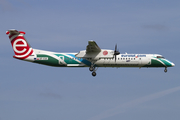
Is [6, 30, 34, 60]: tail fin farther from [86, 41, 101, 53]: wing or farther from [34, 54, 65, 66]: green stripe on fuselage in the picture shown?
[86, 41, 101, 53]: wing

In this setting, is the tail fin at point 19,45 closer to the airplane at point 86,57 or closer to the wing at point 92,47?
the airplane at point 86,57

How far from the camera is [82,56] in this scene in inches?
1895

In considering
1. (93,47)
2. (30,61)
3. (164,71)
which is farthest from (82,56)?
(164,71)

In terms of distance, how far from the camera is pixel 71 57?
50.2 meters

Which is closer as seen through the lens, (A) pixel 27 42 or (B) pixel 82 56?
(B) pixel 82 56

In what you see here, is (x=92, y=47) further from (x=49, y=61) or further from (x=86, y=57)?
(x=49, y=61)

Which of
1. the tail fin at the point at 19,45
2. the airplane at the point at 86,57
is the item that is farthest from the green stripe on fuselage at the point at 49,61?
the tail fin at the point at 19,45

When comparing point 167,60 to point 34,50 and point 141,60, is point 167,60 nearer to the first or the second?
point 141,60

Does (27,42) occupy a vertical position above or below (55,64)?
above

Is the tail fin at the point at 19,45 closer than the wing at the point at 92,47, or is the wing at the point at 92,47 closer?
the wing at the point at 92,47

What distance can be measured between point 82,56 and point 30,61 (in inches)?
324

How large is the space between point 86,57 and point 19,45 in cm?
1048

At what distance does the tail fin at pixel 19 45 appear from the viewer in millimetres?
51031

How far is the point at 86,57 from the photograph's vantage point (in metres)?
48.3
